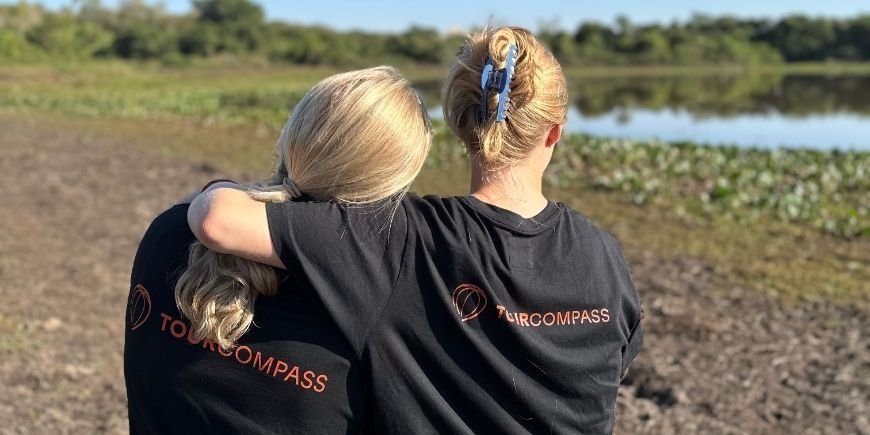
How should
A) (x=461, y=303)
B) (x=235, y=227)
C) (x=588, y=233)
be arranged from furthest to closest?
1. (x=588, y=233)
2. (x=461, y=303)
3. (x=235, y=227)

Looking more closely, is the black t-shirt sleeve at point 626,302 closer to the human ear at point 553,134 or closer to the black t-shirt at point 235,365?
the human ear at point 553,134

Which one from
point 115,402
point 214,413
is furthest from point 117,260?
point 214,413

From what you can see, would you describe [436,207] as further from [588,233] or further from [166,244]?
[166,244]

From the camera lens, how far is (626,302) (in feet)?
7.06

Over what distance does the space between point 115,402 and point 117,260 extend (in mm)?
3202

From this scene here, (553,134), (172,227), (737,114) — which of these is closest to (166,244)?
(172,227)

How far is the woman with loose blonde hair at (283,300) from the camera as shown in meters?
1.88

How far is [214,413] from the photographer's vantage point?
1997mm

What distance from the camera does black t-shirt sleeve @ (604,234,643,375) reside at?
2125 millimetres

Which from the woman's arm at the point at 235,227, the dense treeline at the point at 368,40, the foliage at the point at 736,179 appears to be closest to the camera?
the woman's arm at the point at 235,227

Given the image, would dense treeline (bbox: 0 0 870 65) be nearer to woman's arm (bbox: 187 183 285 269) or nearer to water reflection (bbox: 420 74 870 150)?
water reflection (bbox: 420 74 870 150)

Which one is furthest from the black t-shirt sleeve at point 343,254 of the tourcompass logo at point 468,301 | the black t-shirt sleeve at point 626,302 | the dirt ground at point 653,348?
the dirt ground at point 653,348

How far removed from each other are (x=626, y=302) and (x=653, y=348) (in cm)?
368

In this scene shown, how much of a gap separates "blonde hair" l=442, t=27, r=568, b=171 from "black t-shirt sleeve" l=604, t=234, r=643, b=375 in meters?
0.32
